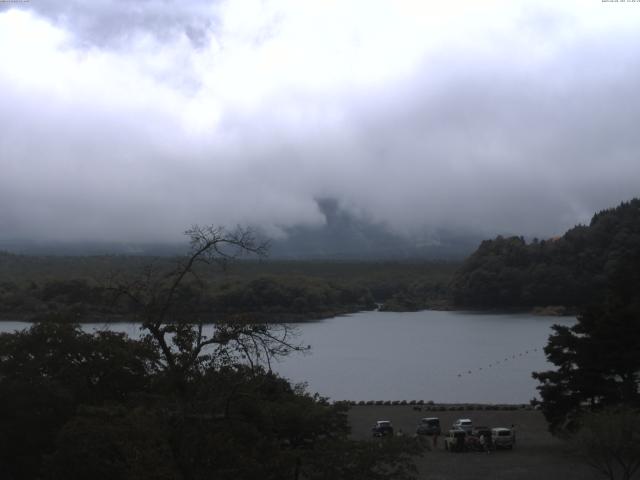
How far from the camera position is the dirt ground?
17.4 metres

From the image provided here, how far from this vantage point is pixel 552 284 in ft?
284

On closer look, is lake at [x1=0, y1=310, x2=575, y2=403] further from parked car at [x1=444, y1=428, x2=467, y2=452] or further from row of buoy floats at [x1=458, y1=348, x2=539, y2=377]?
parked car at [x1=444, y1=428, x2=467, y2=452]

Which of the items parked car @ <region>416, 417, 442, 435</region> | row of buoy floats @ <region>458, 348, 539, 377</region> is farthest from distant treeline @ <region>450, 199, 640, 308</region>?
parked car @ <region>416, 417, 442, 435</region>

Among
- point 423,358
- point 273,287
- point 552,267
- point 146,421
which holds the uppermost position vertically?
point 552,267

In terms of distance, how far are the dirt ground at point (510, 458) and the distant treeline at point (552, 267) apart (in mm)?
60350

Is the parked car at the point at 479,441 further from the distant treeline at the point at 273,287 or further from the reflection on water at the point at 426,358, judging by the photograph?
the distant treeline at the point at 273,287

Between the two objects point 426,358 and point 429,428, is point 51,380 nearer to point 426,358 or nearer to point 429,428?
point 429,428

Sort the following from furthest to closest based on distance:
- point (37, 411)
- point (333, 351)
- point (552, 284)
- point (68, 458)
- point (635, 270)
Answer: point (552, 284) < point (333, 351) < point (635, 270) < point (37, 411) < point (68, 458)

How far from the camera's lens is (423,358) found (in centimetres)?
5334

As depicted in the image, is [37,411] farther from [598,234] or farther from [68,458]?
[598,234]

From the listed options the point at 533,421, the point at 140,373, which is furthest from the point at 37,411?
the point at 533,421

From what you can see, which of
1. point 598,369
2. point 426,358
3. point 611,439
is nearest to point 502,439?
point 598,369

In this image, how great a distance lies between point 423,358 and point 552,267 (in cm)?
3976

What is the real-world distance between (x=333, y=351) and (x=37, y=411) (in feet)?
142
